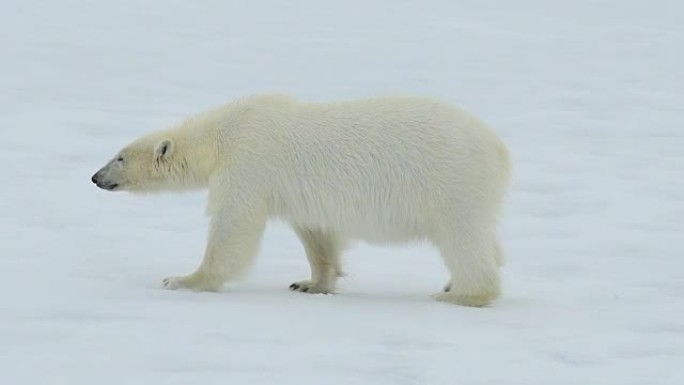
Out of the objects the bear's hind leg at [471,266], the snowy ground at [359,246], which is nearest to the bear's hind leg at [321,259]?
the snowy ground at [359,246]

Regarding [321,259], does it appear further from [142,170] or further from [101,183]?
[101,183]

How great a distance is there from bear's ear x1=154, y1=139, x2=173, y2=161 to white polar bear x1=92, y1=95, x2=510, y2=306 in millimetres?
113

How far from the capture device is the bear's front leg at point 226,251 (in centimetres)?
628

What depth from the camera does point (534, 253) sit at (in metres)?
7.67

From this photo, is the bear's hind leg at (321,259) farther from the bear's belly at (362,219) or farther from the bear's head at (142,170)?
the bear's head at (142,170)

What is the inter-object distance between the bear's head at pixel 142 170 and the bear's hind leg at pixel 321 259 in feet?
2.55

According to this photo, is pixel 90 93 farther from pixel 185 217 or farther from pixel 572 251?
pixel 572 251

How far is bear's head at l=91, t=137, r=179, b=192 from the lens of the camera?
6707mm

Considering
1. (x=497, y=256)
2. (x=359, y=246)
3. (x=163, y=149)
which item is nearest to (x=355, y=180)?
(x=497, y=256)

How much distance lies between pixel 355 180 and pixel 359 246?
70.5 inches

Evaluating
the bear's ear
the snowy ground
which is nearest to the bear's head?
the bear's ear

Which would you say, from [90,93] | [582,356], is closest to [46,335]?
[582,356]

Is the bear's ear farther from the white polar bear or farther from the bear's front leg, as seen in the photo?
the bear's front leg

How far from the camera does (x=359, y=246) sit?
802cm
